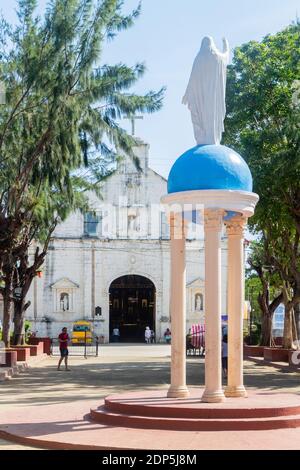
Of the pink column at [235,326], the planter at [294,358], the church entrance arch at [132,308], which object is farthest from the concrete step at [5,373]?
the church entrance arch at [132,308]

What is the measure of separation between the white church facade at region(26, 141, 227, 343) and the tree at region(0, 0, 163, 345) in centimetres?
3104

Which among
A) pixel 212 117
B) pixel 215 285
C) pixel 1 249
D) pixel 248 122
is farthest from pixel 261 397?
pixel 248 122

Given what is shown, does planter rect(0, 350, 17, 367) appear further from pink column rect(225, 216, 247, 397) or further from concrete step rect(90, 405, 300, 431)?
concrete step rect(90, 405, 300, 431)

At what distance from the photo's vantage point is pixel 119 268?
191 feet

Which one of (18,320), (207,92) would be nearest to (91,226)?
(18,320)

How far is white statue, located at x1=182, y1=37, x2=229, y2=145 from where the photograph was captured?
48.0 ft

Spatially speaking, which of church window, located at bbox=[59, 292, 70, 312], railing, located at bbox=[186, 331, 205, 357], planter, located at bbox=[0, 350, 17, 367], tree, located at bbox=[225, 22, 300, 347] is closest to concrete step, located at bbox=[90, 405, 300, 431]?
tree, located at bbox=[225, 22, 300, 347]

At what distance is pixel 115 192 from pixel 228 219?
44.5 meters

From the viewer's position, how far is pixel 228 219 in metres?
15.1

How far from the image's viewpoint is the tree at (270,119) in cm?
2439

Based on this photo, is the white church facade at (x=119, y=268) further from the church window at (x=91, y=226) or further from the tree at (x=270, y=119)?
the tree at (x=270, y=119)

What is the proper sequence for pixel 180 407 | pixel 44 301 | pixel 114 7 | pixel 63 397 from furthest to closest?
pixel 44 301
pixel 114 7
pixel 63 397
pixel 180 407

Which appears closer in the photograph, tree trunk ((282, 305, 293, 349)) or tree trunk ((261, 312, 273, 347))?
tree trunk ((282, 305, 293, 349))

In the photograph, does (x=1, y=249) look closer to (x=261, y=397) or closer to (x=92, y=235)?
(x=261, y=397)
